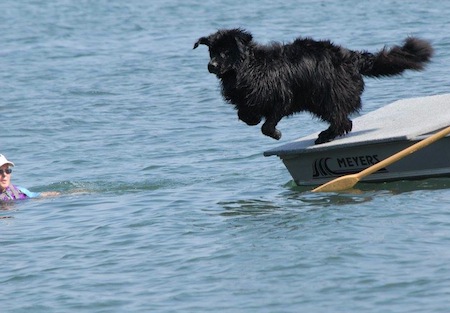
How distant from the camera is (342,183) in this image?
30.0 ft

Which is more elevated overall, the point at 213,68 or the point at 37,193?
the point at 213,68

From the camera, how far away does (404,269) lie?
23.7 ft

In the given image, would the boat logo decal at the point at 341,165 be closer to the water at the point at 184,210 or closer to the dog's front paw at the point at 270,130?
the water at the point at 184,210

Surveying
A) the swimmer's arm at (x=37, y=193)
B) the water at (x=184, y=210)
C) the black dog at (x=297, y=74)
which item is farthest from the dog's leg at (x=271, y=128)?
the swimmer's arm at (x=37, y=193)

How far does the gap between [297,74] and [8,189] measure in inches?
117

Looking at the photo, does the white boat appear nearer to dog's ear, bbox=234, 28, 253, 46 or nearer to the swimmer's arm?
dog's ear, bbox=234, 28, 253, 46

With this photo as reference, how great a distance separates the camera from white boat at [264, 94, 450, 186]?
9023mm

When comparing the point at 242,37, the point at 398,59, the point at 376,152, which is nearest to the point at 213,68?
the point at 242,37

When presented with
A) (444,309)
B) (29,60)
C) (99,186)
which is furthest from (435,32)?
(444,309)

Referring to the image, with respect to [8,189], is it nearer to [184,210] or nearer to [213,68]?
[184,210]

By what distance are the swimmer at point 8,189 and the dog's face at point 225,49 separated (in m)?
2.29

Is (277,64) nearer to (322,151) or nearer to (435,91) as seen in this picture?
(322,151)

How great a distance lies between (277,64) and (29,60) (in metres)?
11.0

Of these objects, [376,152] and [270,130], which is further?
[270,130]
